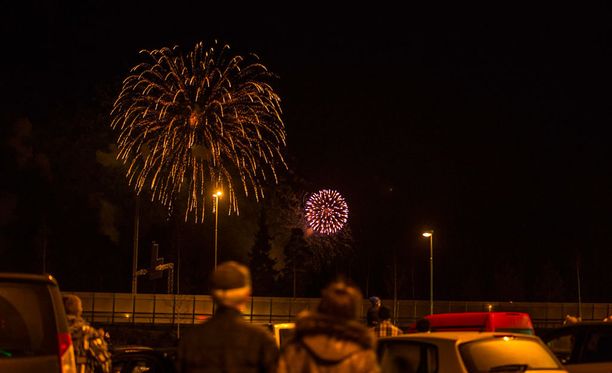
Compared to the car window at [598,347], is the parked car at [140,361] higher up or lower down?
lower down

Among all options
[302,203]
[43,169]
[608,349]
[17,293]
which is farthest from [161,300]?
[17,293]

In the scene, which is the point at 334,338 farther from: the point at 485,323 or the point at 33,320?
the point at 485,323

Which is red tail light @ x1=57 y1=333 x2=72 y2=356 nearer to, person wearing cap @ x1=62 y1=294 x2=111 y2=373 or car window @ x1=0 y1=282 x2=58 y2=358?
car window @ x1=0 y1=282 x2=58 y2=358

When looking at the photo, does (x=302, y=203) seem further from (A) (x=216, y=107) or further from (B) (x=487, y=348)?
(B) (x=487, y=348)

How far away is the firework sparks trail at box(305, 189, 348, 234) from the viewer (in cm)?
6531

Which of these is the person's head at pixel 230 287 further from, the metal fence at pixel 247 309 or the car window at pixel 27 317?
the metal fence at pixel 247 309

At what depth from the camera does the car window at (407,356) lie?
29.0 ft

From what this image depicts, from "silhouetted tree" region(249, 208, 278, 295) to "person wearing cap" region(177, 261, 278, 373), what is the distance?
7345cm

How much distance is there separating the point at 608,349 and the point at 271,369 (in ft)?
23.5

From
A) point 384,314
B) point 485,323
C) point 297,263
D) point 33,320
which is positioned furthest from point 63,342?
point 297,263

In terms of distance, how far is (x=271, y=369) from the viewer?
551 centimetres

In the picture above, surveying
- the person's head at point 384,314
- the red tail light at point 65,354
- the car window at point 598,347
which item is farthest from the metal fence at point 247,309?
the red tail light at point 65,354

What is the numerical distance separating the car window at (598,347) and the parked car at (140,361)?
16.2ft

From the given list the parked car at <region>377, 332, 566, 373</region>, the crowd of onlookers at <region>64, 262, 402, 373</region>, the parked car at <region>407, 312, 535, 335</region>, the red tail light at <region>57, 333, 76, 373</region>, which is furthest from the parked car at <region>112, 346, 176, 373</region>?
the crowd of onlookers at <region>64, 262, 402, 373</region>
